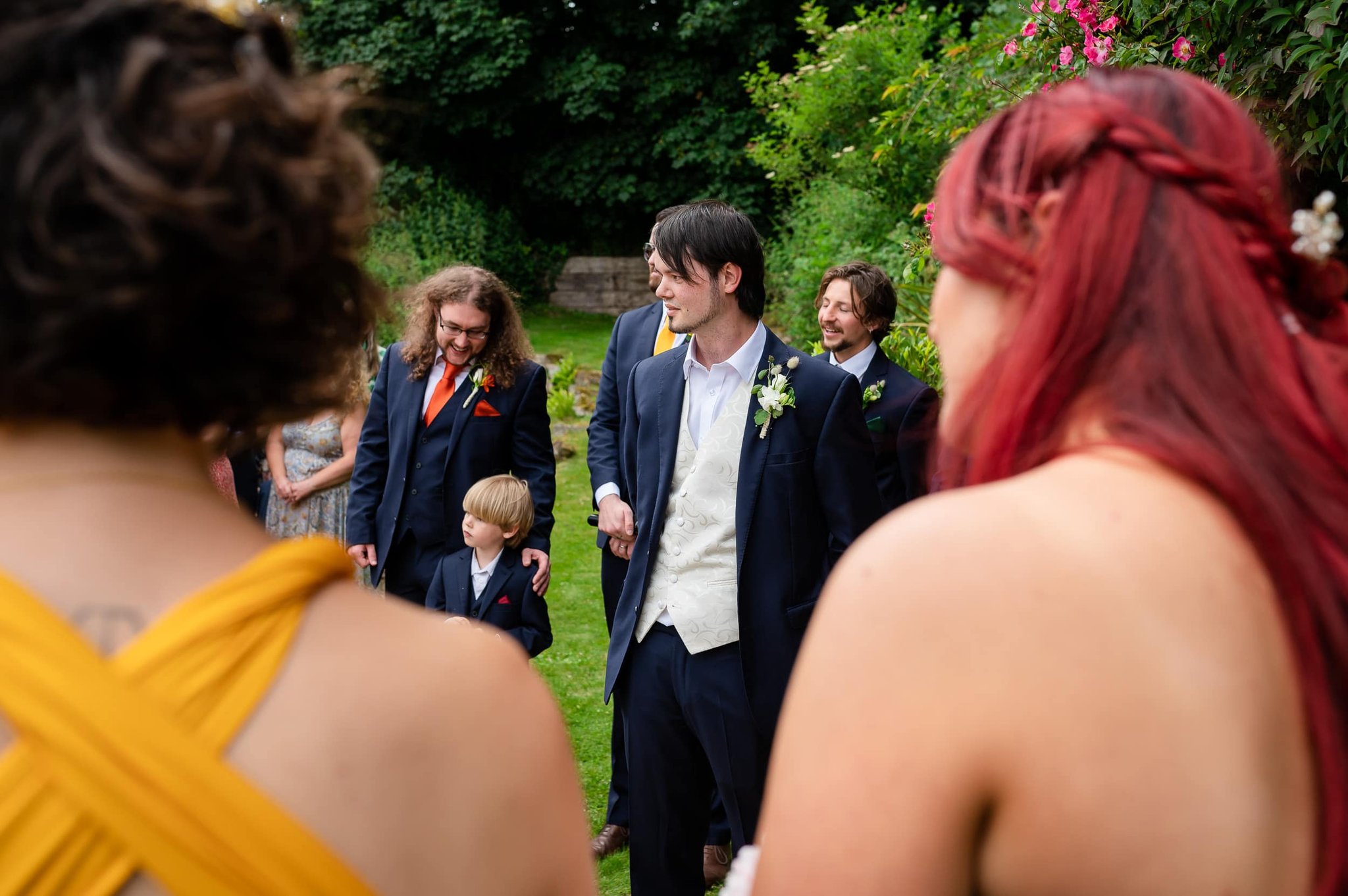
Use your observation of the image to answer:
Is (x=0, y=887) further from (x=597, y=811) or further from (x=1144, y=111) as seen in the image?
(x=597, y=811)

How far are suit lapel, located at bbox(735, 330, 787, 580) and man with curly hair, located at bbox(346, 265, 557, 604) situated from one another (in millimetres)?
1399

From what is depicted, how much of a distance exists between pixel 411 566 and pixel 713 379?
74.7 inches

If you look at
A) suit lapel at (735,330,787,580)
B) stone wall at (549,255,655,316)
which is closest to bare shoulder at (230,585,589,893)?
suit lapel at (735,330,787,580)

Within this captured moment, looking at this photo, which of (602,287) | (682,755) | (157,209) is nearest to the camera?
(157,209)

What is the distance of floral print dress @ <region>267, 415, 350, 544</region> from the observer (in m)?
5.81

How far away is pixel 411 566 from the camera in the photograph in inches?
196

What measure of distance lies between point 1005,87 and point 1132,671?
536 centimetres

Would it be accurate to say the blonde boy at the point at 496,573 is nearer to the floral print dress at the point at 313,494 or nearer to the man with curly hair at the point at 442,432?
the man with curly hair at the point at 442,432

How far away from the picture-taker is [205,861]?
92cm

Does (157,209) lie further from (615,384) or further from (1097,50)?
(615,384)

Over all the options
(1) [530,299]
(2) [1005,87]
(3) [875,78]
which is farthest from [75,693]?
(1) [530,299]

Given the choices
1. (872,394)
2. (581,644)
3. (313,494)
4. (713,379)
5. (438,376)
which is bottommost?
(581,644)

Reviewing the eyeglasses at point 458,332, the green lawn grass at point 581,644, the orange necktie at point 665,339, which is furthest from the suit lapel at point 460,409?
the green lawn grass at point 581,644

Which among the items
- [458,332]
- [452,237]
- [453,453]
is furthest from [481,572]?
[452,237]
